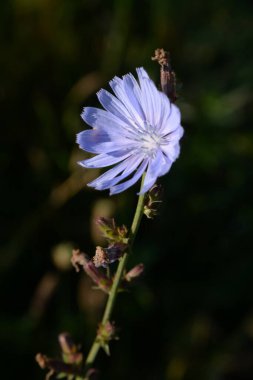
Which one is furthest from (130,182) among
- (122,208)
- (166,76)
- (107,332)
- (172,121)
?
(122,208)

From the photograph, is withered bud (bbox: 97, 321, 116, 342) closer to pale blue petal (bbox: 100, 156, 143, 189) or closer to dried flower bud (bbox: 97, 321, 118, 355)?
dried flower bud (bbox: 97, 321, 118, 355)

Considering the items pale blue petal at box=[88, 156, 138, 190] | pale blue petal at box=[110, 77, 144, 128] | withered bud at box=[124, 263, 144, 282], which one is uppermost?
pale blue petal at box=[110, 77, 144, 128]

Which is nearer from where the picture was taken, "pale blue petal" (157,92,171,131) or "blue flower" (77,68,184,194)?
"pale blue petal" (157,92,171,131)

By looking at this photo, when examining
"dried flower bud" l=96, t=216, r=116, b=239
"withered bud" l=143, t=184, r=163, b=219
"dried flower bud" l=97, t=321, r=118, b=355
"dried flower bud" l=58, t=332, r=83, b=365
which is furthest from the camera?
"dried flower bud" l=58, t=332, r=83, b=365

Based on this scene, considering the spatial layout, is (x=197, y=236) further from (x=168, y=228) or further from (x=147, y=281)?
(x=147, y=281)

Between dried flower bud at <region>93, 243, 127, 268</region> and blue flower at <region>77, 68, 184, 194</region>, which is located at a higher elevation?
blue flower at <region>77, 68, 184, 194</region>

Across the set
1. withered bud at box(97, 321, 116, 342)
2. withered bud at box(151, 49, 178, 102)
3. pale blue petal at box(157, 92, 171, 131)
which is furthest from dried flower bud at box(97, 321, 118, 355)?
withered bud at box(151, 49, 178, 102)

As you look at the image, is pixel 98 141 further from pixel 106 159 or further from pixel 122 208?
pixel 122 208

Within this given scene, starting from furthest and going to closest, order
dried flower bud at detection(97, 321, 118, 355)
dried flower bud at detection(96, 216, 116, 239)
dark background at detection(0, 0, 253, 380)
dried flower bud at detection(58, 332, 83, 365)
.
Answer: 1. dark background at detection(0, 0, 253, 380)
2. dried flower bud at detection(58, 332, 83, 365)
3. dried flower bud at detection(97, 321, 118, 355)
4. dried flower bud at detection(96, 216, 116, 239)
